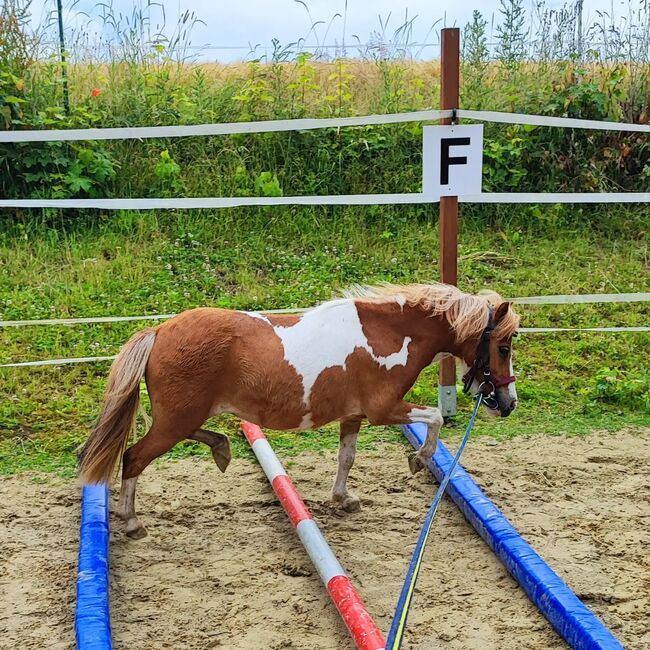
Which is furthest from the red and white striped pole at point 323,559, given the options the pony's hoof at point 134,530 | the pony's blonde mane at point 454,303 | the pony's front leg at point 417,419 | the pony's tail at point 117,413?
the pony's blonde mane at point 454,303

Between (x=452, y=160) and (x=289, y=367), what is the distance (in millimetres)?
1826

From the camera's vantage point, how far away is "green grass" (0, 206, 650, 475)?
5188mm

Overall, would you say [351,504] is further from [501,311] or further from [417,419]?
[501,311]

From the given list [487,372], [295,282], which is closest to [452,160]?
[487,372]

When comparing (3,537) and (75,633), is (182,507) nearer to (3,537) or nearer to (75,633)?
(3,537)

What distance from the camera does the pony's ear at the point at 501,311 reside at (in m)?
3.75

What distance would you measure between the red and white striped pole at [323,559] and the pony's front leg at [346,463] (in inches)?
10.4

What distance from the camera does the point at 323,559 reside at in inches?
129

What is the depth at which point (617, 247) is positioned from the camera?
24.7 ft

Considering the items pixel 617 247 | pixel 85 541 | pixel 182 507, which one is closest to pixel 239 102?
pixel 617 247

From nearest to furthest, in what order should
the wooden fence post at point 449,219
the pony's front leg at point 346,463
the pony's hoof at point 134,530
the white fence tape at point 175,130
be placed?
1. the pony's hoof at point 134,530
2. the pony's front leg at point 346,463
3. the white fence tape at point 175,130
4. the wooden fence post at point 449,219

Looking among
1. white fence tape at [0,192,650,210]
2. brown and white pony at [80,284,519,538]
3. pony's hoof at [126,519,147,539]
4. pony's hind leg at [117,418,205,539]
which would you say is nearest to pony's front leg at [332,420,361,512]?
brown and white pony at [80,284,519,538]

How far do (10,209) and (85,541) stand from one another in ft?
15.1

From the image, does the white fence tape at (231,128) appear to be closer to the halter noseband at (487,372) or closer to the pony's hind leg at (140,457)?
the halter noseband at (487,372)
